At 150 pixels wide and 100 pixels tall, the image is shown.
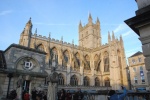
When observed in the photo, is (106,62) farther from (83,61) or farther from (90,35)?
(90,35)

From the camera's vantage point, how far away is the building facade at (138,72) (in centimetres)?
3362

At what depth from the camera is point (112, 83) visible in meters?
40.0

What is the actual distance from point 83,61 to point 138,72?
50.3 ft

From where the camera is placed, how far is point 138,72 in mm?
35219

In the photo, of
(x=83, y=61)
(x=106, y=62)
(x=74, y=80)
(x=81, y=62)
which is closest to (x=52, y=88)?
(x=74, y=80)

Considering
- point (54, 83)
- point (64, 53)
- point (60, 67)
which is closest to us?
point (54, 83)

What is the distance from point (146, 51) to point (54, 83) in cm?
656

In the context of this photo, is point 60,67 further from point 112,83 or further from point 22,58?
point 22,58

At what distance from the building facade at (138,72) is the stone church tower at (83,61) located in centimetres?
497

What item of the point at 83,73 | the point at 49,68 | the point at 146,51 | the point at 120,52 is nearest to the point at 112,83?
the point at 83,73

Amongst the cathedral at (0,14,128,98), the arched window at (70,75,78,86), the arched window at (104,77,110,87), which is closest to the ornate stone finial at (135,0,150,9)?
the cathedral at (0,14,128,98)

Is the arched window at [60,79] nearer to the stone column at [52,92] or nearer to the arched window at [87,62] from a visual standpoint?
the arched window at [87,62]

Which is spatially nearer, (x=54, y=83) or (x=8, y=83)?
(x=54, y=83)

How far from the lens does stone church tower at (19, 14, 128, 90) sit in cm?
3488
